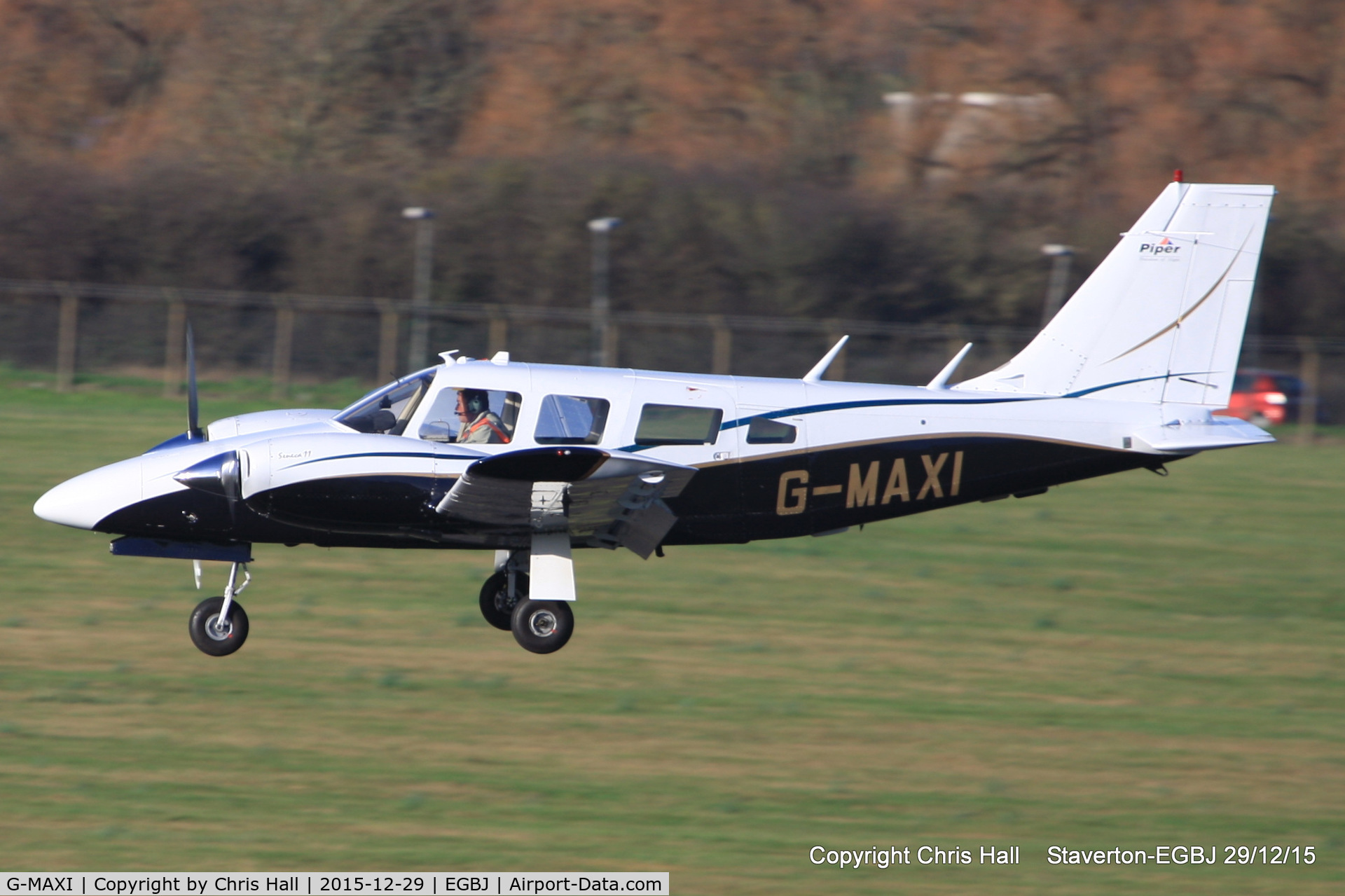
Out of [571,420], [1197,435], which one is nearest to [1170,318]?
[1197,435]

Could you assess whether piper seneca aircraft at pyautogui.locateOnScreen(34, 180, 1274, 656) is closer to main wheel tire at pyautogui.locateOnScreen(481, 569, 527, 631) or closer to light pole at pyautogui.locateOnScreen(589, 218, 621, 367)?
main wheel tire at pyautogui.locateOnScreen(481, 569, 527, 631)

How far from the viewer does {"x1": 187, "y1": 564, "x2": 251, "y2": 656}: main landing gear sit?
13406 millimetres

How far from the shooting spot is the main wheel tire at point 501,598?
46.9 feet

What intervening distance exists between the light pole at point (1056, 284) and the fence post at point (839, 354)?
8062mm

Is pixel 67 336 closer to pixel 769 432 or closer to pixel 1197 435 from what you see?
pixel 769 432

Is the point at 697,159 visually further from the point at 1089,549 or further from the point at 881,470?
the point at 881,470

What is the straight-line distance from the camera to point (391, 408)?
12703 mm

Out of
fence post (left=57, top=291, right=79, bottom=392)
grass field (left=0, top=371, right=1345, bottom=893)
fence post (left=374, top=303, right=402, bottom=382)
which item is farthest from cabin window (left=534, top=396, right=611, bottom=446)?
fence post (left=57, top=291, right=79, bottom=392)

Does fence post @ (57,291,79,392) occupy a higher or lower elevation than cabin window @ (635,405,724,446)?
higher

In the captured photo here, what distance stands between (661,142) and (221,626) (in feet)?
120

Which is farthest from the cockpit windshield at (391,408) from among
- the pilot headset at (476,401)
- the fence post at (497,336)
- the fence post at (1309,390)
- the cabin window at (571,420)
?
the fence post at (1309,390)

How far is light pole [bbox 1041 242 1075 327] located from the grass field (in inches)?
821

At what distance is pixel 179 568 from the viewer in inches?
795

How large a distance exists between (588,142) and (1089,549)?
27.7 m
